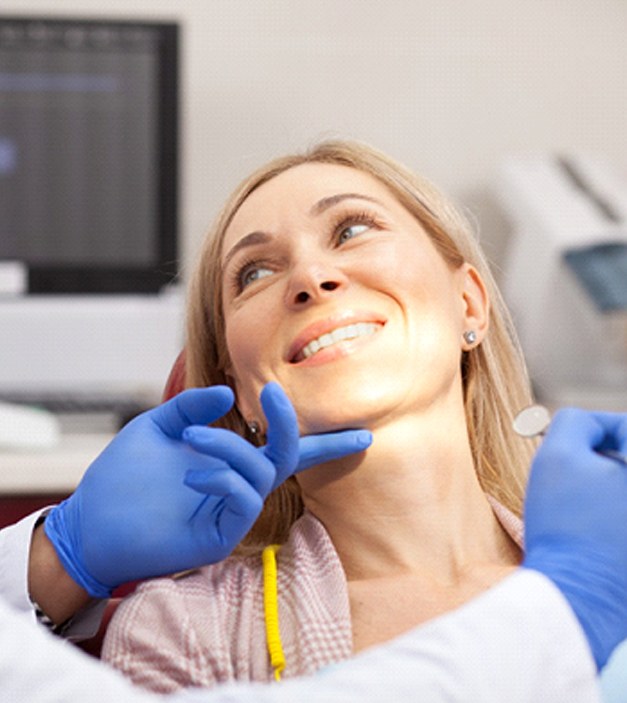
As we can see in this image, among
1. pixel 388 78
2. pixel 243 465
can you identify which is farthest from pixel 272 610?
pixel 388 78

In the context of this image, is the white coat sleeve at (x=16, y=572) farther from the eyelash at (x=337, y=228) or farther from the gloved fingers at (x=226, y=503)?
the eyelash at (x=337, y=228)

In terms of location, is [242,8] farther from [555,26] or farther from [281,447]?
[281,447]

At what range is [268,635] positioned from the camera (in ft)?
3.52

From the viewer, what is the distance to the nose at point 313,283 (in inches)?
46.6

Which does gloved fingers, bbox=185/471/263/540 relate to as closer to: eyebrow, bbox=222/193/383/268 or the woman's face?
the woman's face

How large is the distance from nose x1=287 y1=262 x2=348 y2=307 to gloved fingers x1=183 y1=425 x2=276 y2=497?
208 millimetres

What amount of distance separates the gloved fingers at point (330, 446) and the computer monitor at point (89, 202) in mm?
1193

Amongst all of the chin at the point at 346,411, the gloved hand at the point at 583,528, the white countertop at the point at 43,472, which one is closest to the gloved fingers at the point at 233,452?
the chin at the point at 346,411

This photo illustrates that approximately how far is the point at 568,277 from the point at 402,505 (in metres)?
1.26

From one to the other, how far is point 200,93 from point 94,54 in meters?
0.32

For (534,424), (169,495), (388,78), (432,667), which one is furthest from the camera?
(388,78)

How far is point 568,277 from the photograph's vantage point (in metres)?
2.35

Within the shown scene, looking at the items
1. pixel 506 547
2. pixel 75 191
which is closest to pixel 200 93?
pixel 75 191

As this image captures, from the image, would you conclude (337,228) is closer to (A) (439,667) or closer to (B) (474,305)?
(B) (474,305)
